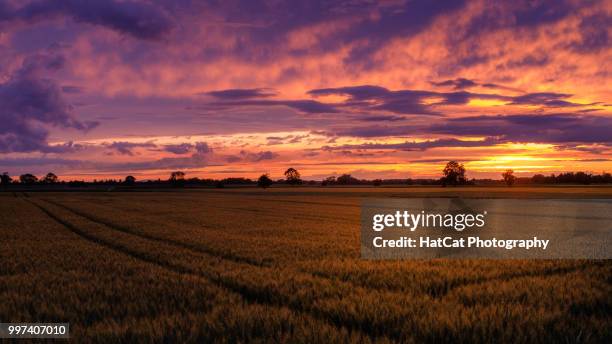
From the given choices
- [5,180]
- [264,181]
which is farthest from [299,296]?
[5,180]

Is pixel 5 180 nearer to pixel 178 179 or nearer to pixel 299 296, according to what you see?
pixel 178 179

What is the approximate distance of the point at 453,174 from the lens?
157750 millimetres

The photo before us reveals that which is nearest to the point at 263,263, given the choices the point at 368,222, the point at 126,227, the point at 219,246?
the point at 219,246

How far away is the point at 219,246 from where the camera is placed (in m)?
19.7

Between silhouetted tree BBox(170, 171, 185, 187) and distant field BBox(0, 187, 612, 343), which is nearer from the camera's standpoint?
distant field BBox(0, 187, 612, 343)

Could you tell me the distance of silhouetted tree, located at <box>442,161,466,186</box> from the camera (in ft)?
512

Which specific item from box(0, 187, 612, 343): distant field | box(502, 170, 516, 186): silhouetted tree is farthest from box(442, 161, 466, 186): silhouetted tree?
box(0, 187, 612, 343): distant field

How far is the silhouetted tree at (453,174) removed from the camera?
156m

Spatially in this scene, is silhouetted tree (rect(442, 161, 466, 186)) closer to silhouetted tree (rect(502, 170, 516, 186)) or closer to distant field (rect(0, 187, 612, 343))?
silhouetted tree (rect(502, 170, 516, 186))

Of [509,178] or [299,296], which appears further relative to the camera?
[509,178]

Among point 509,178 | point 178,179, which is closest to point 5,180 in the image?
point 178,179

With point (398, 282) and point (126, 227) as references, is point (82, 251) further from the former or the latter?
point (398, 282)

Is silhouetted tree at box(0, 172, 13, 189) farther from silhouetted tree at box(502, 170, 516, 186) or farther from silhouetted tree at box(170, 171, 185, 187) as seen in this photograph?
silhouetted tree at box(502, 170, 516, 186)

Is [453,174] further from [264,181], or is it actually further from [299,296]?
[299,296]
